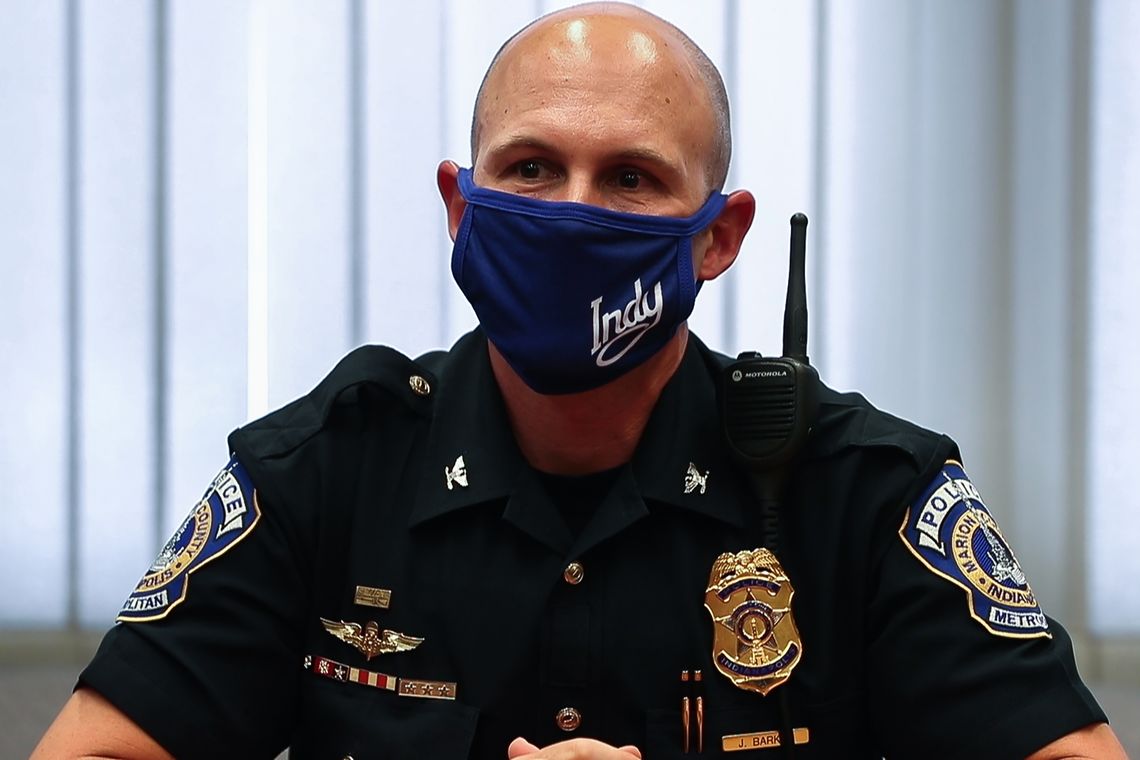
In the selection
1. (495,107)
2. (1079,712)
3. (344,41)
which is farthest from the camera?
(344,41)

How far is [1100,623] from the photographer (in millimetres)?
2568

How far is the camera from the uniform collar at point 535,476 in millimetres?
1244

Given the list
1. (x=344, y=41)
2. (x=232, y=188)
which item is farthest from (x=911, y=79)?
(x=232, y=188)

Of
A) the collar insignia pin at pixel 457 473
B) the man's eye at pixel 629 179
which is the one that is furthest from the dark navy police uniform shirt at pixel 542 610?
the man's eye at pixel 629 179

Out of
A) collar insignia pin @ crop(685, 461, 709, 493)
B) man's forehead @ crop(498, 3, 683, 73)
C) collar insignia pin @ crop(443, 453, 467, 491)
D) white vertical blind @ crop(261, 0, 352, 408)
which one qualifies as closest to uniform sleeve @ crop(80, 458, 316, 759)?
collar insignia pin @ crop(443, 453, 467, 491)

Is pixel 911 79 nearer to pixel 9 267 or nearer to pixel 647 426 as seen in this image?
pixel 647 426

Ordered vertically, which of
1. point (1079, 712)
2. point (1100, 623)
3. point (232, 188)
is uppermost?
point (232, 188)

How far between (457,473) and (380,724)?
0.24 meters

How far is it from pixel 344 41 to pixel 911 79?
1.10 metres

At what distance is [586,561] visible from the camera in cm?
→ 123

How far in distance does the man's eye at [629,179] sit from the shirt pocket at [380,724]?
486 millimetres

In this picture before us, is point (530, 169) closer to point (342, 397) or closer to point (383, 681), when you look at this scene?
point (342, 397)

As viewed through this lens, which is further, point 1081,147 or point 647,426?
point 1081,147

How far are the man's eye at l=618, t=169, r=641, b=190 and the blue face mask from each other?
0.04m
